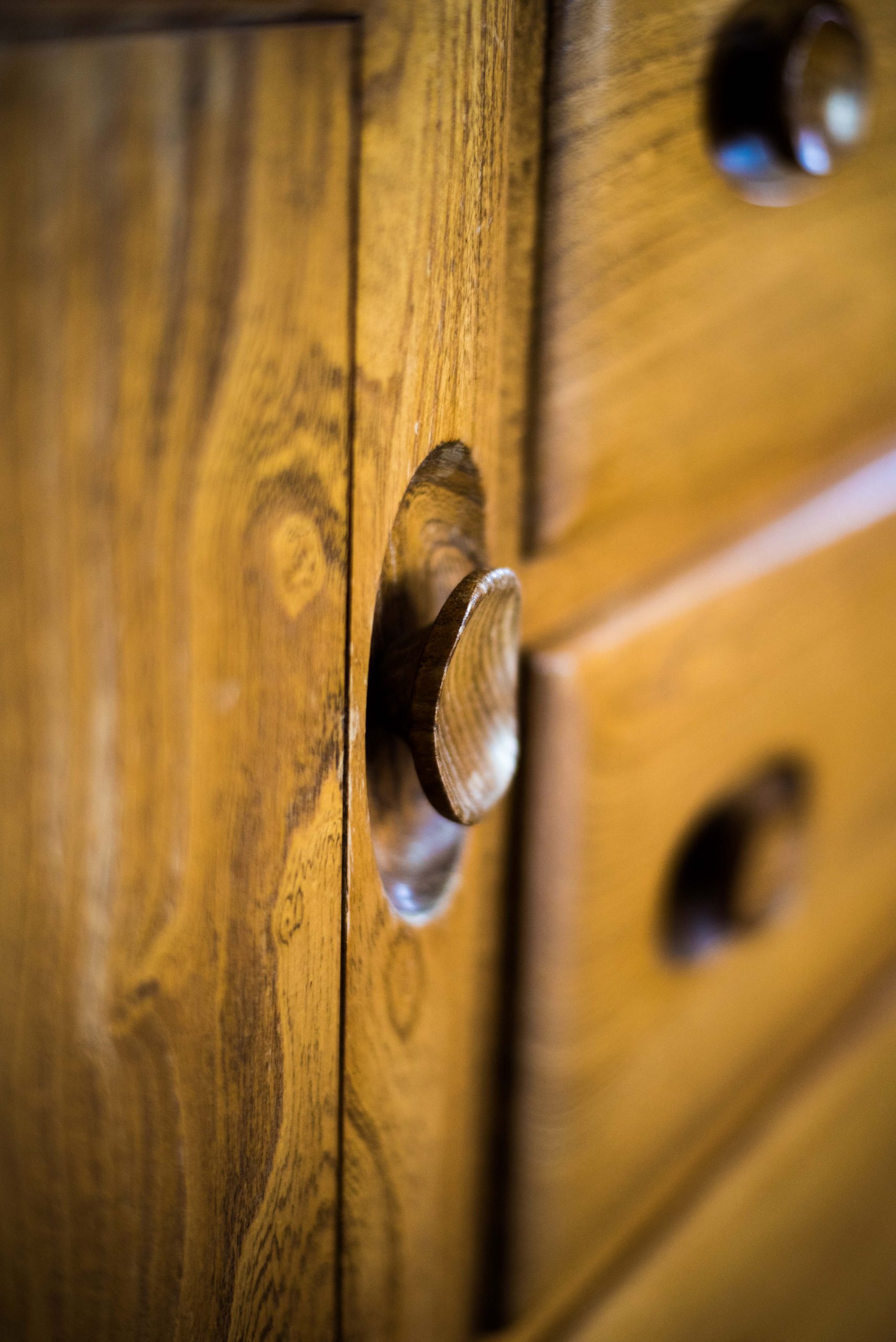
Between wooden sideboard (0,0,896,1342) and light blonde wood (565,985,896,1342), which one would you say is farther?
light blonde wood (565,985,896,1342)

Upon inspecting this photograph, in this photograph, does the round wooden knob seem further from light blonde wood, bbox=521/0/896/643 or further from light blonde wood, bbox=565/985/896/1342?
light blonde wood, bbox=565/985/896/1342

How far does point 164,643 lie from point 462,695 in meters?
0.05

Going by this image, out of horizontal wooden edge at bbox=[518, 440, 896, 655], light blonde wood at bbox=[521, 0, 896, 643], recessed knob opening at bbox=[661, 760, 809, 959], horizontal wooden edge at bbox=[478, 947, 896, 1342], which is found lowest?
horizontal wooden edge at bbox=[478, 947, 896, 1342]

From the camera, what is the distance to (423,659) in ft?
0.45

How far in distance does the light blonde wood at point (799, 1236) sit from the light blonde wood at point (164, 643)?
174 millimetres

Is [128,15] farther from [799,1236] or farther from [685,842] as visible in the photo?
[799,1236]

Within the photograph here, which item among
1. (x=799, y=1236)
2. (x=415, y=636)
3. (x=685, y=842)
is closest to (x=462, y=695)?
(x=415, y=636)

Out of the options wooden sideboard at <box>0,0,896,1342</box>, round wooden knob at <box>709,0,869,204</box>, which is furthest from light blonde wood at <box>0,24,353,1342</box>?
round wooden knob at <box>709,0,869,204</box>

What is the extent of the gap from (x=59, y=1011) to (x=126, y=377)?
59 millimetres

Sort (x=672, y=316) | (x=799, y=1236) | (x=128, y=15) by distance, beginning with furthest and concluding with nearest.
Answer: (x=799, y=1236)
(x=672, y=316)
(x=128, y=15)

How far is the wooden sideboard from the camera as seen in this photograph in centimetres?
10

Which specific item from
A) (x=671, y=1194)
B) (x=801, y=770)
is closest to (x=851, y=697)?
(x=801, y=770)

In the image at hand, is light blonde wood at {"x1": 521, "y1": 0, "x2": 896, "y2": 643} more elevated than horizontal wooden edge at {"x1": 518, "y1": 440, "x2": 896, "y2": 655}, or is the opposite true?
light blonde wood at {"x1": 521, "y1": 0, "x2": 896, "y2": 643}

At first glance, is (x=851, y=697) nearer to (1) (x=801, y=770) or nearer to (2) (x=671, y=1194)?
(1) (x=801, y=770)
